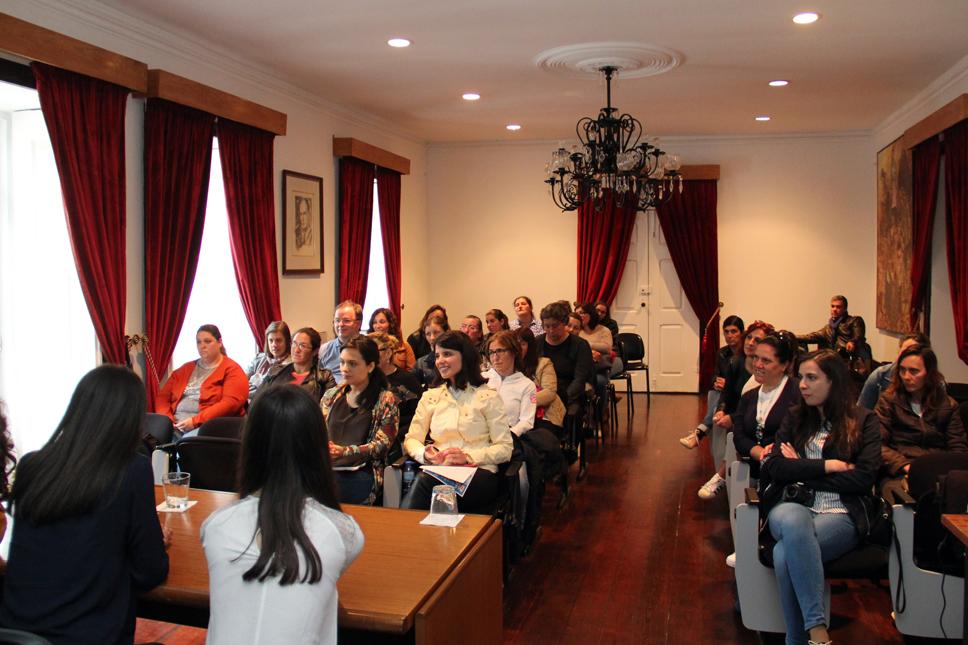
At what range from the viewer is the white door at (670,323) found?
10719 millimetres

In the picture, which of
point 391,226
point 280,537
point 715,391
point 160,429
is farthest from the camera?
point 391,226

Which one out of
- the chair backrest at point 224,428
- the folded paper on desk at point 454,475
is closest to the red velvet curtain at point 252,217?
the chair backrest at point 224,428

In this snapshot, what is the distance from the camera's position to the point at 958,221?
666 cm

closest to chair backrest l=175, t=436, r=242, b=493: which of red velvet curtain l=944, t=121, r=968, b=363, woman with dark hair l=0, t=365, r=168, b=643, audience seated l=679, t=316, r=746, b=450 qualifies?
woman with dark hair l=0, t=365, r=168, b=643

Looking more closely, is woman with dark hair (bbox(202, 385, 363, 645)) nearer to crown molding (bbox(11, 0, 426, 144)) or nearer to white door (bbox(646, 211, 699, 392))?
crown molding (bbox(11, 0, 426, 144))

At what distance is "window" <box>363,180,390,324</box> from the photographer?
9.23 m

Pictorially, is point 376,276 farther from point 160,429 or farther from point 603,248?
point 160,429

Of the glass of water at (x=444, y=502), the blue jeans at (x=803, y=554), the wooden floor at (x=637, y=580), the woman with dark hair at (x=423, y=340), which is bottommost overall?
the wooden floor at (x=637, y=580)

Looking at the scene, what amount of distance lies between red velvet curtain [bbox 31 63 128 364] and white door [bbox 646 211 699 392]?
23.0ft

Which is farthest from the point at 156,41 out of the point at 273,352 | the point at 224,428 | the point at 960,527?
the point at 960,527

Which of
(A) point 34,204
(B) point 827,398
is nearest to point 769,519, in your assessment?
(B) point 827,398

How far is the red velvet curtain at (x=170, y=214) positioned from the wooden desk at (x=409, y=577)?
2729 millimetres

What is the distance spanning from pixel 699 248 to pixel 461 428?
22.7ft

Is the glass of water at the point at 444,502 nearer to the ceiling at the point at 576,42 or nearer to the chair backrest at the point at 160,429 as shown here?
the chair backrest at the point at 160,429
